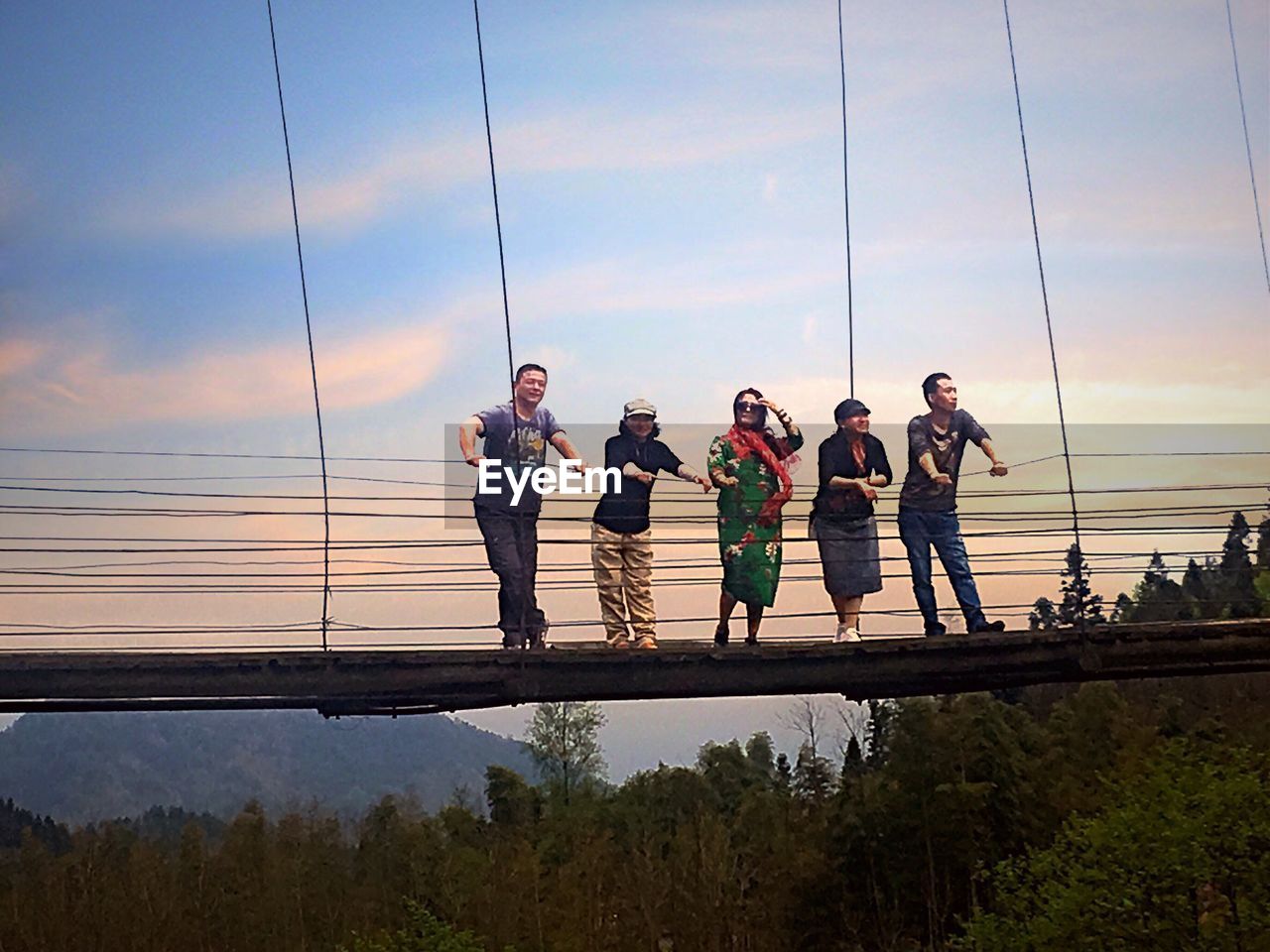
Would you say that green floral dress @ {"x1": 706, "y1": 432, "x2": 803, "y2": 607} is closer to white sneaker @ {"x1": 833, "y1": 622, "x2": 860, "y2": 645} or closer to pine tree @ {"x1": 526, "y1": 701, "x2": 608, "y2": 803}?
white sneaker @ {"x1": 833, "y1": 622, "x2": 860, "y2": 645}

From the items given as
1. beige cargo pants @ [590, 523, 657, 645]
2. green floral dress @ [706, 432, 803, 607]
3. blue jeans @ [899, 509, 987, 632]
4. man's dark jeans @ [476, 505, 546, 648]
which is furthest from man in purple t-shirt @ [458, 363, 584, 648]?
blue jeans @ [899, 509, 987, 632]

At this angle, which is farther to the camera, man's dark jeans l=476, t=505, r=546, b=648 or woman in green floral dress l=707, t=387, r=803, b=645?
woman in green floral dress l=707, t=387, r=803, b=645

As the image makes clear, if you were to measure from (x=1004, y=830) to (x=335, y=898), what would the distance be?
18.8 meters

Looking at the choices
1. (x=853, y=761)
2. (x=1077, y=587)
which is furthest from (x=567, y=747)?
(x=1077, y=587)

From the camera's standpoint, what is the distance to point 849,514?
8883 mm

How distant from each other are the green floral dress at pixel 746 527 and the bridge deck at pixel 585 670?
38 centimetres

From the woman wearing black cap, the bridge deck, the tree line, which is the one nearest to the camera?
the bridge deck

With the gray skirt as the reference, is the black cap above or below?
above

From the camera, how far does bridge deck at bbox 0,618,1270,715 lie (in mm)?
8406

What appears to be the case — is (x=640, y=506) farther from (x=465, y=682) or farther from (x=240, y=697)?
(x=240, y=697)

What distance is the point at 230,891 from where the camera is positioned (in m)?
45.3

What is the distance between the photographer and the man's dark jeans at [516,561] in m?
8.44

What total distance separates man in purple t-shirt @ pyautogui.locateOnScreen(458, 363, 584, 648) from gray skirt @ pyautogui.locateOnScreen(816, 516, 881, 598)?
1539mm

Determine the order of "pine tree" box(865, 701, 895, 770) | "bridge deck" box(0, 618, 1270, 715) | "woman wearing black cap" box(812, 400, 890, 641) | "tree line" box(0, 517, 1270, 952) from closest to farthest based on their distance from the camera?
"bridge deck" box(0, 618, 1270, 715) < "woman wearing black cap" box(812, 400, 890, 641) < "tree line" box(0, 517, 1270, 952) < "pine tree" box(865, 701, 895, 770)
